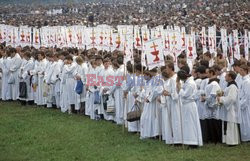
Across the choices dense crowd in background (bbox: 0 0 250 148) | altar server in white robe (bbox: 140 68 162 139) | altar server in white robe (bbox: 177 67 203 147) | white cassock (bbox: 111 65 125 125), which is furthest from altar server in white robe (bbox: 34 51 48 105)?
altar server in white robe (bbox: 177 67 203 147)

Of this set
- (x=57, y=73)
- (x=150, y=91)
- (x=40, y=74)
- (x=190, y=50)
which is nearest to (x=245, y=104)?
(x=150, y=91)

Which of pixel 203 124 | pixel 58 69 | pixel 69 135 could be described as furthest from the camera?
pixel 58 69

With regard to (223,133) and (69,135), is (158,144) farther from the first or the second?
(69,135)

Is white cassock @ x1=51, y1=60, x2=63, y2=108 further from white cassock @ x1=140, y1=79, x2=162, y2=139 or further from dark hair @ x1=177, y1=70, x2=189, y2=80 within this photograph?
dark hair @ x1=177, y1=70, x2=189, y2=80

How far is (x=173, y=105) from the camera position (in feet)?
54.5

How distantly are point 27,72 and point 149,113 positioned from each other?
8529mm

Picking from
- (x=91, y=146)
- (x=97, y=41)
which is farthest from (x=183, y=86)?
(x=97, y=41)

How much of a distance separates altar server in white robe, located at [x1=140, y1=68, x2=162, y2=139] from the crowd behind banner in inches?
1.0

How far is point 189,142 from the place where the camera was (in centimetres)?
1627

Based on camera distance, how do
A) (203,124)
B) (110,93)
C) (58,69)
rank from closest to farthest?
(203,124) < (110,93) < (58,69)

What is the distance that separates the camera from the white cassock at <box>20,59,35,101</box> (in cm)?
2503


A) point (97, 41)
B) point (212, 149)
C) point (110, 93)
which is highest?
point (97, 41)

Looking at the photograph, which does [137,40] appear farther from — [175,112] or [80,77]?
[175,112]

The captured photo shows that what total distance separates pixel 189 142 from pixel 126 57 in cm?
388
